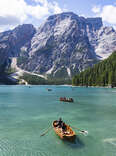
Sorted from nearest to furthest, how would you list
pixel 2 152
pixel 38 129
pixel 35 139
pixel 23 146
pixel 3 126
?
pixel 2 152, pixel 23 146, pixel 35 139, pixel 38 129, pixel 3 126

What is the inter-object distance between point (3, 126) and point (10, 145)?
13.2 m

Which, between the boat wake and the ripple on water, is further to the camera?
the boat wake

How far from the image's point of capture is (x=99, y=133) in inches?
1431

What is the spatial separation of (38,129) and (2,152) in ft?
41.6

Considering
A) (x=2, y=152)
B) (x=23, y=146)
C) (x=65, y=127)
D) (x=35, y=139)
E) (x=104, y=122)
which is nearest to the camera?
(x=2, y=152)

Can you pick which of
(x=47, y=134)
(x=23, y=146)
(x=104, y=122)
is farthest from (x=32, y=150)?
(x=104, y=122)

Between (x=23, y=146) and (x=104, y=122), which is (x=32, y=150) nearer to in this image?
(x=23, y=146)

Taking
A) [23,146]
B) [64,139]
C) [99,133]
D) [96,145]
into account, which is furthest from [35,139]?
[99,133]

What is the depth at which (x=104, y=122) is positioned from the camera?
149 ft

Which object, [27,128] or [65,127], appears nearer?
[65,127]

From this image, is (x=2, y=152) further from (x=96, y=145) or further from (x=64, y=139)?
(x=96, y=145)

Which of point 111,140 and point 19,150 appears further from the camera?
point 111,140

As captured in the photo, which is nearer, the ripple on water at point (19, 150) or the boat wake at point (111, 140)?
the ripple on water at point (19, 150)

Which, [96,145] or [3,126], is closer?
[96,145]
